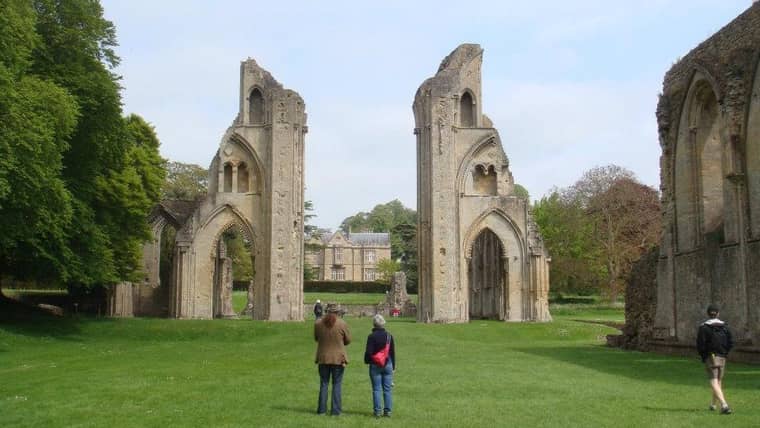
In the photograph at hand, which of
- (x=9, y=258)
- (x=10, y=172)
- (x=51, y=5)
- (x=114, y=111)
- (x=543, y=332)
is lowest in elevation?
(x=543, y=332)

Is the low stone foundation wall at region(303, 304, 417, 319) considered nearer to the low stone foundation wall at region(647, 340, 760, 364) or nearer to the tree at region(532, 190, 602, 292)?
the tree at region(532, 190, 602, 292)

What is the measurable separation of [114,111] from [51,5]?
3.96 metres

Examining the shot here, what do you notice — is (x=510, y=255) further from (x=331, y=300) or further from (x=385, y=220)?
(x=385, y=220)

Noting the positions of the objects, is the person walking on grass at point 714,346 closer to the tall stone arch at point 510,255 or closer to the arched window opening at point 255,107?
the tall stone arch at point 510,255

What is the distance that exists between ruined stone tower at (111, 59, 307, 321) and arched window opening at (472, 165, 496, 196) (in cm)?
871

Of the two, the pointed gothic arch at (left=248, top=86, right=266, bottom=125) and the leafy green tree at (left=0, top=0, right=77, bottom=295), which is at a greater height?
the pointed gothic arch at (left=248, top=86, right=266, bottom=125)

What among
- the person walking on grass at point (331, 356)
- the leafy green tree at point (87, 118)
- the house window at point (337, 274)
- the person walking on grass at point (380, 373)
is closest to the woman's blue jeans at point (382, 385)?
the person walking on grass at point (380, 373)

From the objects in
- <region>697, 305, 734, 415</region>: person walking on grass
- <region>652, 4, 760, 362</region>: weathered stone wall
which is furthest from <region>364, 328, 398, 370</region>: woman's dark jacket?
<region>652, 4, 760, 362</region>: weathered stone wall

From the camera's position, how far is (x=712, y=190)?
2150 cm

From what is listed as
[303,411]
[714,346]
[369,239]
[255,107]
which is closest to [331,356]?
[303,411]

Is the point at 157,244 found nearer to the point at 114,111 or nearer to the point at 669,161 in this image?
the point at 114,111

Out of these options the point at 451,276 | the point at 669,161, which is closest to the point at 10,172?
the point at 669,161

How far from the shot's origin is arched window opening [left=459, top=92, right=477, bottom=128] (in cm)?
4100

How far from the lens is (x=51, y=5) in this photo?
1070 inches
